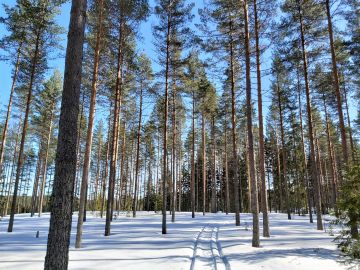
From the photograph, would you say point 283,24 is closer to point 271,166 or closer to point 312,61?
point 312,61

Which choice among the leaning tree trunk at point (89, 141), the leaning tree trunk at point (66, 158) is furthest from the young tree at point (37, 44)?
the leaning tree trunk at point (66, 158)

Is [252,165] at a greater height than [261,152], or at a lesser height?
lesser

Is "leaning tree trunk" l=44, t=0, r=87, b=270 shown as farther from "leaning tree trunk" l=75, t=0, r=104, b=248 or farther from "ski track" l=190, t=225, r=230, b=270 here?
"leaning tree trunk" l=75, t=0, r=104, b=248

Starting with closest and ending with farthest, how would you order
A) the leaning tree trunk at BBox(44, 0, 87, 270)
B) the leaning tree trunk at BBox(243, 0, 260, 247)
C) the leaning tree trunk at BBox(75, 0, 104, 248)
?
the leaning tree trunk at BBox(44, 0, 87, 270) → the leaning tree trunk at BBox(243, 0, 260, 247) → the leaning tree trunk at BBox(75, 0, 104, 248)

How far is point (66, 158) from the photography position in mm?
5000

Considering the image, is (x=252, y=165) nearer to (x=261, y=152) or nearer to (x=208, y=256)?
(x=261, y=152)

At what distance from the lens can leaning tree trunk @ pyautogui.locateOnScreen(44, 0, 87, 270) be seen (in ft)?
15.4

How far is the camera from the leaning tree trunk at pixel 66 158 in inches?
184

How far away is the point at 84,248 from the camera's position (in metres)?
10.4

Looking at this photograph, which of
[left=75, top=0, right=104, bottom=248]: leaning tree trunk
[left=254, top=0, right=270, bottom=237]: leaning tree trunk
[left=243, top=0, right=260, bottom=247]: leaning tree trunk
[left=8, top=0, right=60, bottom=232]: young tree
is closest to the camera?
[left=243, top=0, right=260, bottom=247]: leaning tree trunk

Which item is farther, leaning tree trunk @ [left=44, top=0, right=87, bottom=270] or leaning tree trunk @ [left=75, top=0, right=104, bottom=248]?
leaning tree trunk @ [left=75, top=0, right=104, bottom=248]

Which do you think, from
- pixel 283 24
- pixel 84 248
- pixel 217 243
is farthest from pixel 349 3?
pixel 84 248

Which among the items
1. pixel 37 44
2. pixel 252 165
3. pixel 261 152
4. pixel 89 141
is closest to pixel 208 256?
pixel 252 165

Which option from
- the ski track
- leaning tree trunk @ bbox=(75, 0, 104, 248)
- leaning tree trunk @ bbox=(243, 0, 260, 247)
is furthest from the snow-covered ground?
leaning tree trunk @ bbox=(75, 0, 104, 248)
